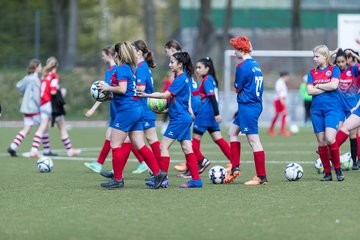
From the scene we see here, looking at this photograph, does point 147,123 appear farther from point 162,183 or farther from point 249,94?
point 249,94

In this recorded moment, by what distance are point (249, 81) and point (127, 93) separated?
170cm

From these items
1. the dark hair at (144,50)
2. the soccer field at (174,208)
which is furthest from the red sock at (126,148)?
the dark hair at (144,50)

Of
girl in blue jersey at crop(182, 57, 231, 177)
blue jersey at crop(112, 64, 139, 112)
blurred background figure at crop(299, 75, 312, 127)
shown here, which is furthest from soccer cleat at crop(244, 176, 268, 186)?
blurred background figure at crop(299, 75, 312, 127)

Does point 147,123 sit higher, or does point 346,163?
point 147,123

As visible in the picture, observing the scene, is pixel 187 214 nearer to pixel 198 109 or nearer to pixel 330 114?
pixel 330 114

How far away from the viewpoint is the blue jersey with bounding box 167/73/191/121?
40.1 ft

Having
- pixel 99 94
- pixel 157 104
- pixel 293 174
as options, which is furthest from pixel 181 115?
pixel 293 174

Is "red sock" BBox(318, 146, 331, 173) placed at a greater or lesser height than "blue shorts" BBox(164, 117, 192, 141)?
lesser

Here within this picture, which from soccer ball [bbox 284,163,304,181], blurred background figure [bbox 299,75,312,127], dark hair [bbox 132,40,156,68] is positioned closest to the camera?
dark hair [bbox 132,40,156,68]

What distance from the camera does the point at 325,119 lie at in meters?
12.8

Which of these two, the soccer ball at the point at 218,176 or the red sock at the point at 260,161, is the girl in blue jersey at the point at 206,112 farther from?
the red sock at the point at 260,161

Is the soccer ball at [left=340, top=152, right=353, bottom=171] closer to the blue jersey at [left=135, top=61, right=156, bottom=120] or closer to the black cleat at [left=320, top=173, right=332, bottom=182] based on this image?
the black cleat at [left=320, top=173, right=332, bottom=182]

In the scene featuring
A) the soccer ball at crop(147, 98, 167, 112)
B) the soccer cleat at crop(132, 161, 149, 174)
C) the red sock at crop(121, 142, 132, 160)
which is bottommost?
the soccer cleat at crop(132, 161, 149, 174)

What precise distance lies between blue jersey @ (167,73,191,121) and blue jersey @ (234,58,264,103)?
2.35 feet
